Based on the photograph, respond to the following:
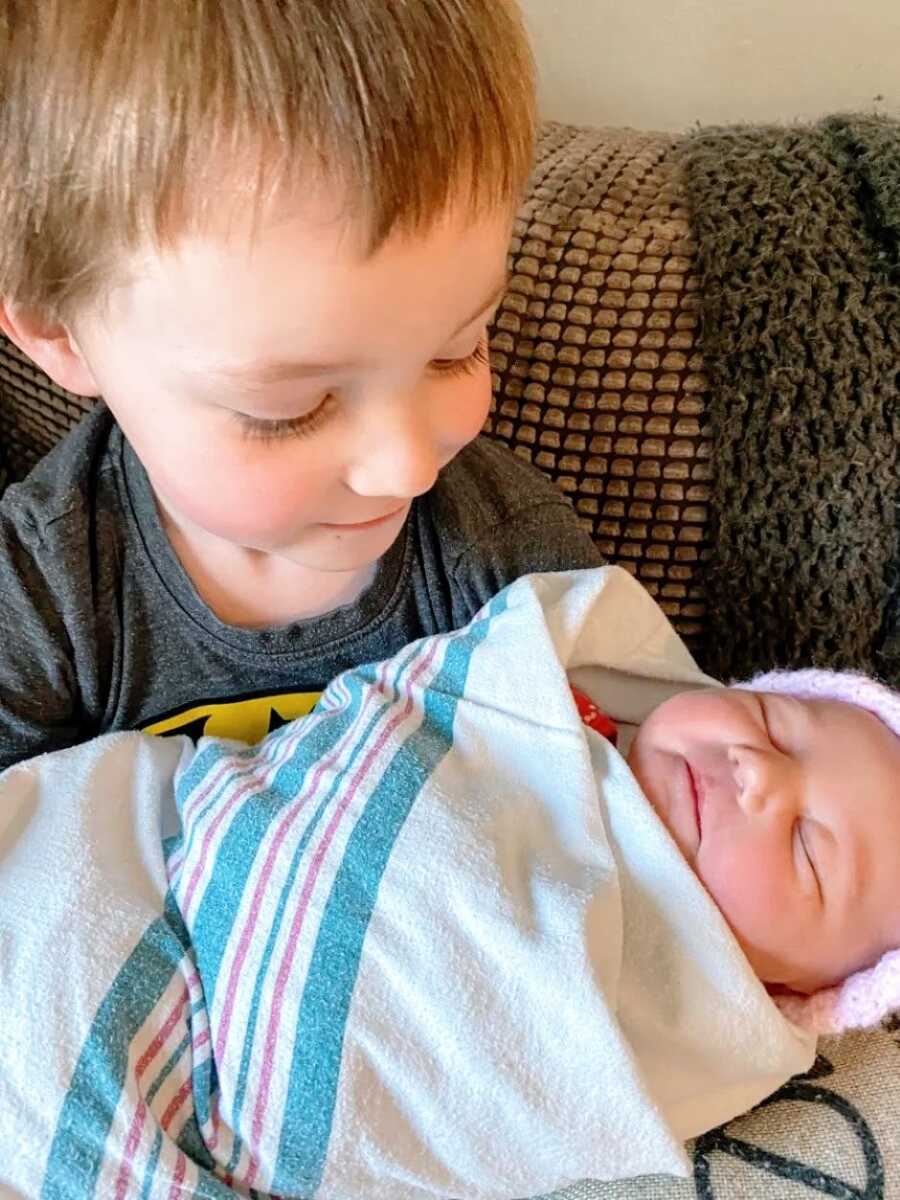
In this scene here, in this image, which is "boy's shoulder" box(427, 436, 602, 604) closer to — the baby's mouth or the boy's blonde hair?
the baby's mouth

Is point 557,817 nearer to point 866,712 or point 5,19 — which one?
point 866,712

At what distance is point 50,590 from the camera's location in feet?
2.57

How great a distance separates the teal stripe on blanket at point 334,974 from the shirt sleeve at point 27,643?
24 cm

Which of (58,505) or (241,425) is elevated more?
(241,425)

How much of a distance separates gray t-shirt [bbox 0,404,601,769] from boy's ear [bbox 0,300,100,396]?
0.47 ft

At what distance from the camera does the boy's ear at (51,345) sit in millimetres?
615

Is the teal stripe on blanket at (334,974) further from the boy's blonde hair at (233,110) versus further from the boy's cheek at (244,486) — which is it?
the boy's blonde hair at (233,110)

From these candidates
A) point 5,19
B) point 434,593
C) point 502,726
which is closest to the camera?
point 5,19

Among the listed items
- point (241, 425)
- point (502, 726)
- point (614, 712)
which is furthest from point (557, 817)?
point (241, 425)

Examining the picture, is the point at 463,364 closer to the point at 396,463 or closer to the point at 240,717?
the point at 396,463

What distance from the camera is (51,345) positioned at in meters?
0.64

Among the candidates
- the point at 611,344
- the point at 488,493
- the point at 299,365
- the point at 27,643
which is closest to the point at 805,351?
the point at 611,344

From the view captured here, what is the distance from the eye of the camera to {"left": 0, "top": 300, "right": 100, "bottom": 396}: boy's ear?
615mm

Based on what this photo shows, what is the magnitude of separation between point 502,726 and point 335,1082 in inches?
9.2
